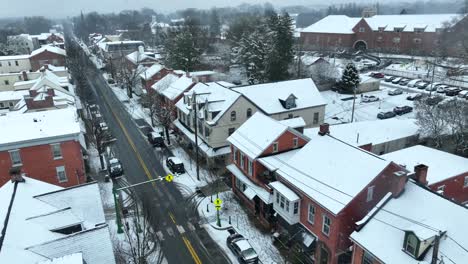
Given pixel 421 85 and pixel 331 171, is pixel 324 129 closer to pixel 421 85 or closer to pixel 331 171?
pixel 331 171

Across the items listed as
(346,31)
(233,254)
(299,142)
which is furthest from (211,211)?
(346,31)

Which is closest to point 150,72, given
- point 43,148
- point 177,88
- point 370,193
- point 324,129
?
point 177,88

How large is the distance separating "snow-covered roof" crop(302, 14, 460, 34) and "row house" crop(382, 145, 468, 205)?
80.3m

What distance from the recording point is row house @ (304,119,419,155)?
39.2 meters

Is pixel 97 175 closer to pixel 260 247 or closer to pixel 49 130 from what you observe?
Answer: pixel 49 130

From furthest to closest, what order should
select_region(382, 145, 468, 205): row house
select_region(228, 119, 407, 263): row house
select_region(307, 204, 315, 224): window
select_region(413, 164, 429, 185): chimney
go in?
select_region(382, 145, 468, 205): row house, select_region(307, 204, 315, 224): window, select_region(228, 119, 407, 263): row house, select_region(413, 164, 429, 185): chimney

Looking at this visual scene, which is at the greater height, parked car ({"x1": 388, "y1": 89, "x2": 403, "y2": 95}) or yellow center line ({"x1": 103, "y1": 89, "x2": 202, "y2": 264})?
parked car ({"x1": 388, "y1": 89, "x2": 403, "y2": 95})

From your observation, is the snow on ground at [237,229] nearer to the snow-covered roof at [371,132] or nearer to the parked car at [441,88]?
the snow-covered roof at [371,132]

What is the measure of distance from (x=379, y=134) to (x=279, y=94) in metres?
13.9

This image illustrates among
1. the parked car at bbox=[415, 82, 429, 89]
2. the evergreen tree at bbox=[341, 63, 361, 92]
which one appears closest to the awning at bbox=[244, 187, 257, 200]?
the evergreen tree at bbox=[341, 63, 361, 92]

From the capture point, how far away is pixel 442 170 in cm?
2952

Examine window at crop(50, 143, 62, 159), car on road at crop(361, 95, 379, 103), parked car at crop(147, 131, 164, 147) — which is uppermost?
window at crop(50, 143, 62, 159)

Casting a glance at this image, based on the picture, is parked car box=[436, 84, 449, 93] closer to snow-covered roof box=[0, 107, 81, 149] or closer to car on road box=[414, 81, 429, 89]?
car on road box=[414, 81, 429, 89]

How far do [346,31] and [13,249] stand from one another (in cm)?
11305
